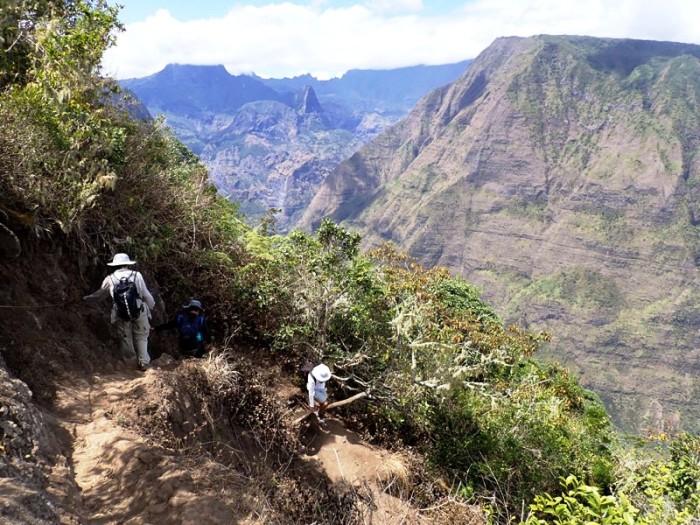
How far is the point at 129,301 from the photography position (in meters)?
6.21

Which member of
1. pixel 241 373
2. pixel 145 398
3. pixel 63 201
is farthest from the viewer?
pixel 241 373

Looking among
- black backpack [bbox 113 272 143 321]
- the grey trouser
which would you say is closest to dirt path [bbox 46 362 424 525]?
the grey trouser

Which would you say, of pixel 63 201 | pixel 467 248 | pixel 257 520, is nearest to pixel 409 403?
pixel 257 520

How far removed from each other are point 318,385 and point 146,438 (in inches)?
127

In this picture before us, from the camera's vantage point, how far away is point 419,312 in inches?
381

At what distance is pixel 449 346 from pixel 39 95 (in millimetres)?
7849

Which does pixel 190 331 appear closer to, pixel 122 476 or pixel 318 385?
pixel 318 385

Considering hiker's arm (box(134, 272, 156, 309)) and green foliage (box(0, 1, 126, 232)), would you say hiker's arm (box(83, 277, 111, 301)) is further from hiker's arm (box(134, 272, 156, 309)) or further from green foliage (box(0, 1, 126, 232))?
green foliage (box(0, 1, 126, 232))

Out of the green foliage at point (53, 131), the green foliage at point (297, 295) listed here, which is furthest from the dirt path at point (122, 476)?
the green foliage at point (297, 295)

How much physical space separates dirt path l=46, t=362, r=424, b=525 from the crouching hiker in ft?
1.75

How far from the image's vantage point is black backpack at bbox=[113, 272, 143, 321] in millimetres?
6195

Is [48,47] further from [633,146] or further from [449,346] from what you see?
[633,146]

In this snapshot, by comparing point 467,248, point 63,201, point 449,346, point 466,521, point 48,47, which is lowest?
point 467,248

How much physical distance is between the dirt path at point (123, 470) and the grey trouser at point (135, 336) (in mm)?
418
